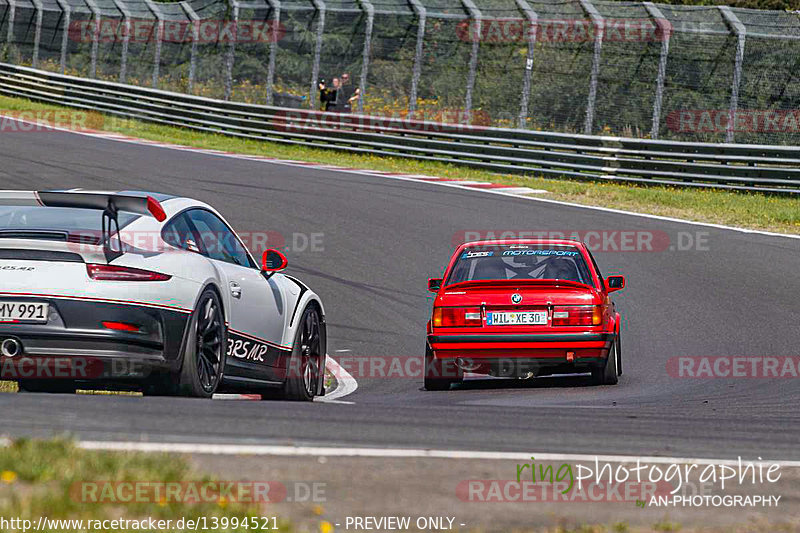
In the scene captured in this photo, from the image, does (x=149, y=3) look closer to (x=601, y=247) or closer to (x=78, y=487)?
(x=601, y=247)

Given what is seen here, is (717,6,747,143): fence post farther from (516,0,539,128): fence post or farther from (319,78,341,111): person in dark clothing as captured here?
(319,78,341,111): person in dark clothing

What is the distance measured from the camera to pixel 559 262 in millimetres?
9977

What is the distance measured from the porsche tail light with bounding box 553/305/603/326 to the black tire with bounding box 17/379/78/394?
3.90m

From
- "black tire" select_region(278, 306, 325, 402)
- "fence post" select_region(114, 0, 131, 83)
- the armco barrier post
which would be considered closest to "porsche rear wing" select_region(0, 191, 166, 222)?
"black tire" select_region(278, 306, 325, 402)

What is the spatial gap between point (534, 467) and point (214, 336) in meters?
2.98

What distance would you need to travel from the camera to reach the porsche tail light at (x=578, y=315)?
9195 millimetres

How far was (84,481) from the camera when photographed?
400 cm

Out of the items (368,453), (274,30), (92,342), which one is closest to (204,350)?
(92,342)

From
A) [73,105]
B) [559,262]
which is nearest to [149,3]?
[73,105]

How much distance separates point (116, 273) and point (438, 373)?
361 cm

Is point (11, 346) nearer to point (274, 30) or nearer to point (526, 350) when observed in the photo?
point (526, 350)

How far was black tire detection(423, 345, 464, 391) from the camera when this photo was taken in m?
9.41

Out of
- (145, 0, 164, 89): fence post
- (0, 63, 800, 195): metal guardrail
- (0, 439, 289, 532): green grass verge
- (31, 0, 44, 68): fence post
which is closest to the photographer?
(0, 439, 289, 532): green grass verge

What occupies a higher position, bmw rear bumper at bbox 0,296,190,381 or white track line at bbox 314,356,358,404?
bmw rear bumper at bbox 0,296,190,381
